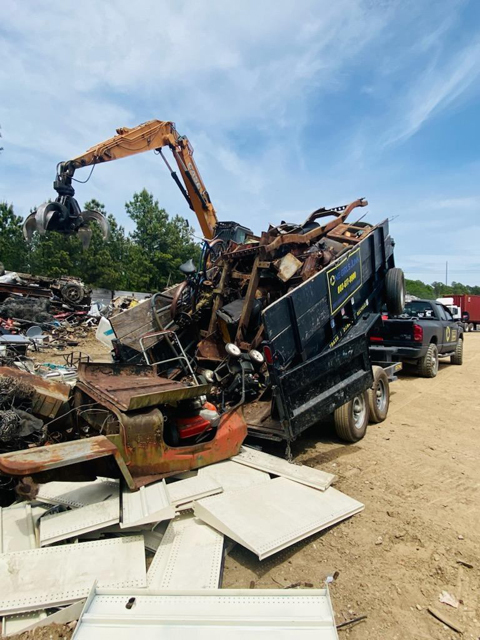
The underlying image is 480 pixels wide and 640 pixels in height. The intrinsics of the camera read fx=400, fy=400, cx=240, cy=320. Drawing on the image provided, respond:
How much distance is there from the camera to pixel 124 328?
5.34 m

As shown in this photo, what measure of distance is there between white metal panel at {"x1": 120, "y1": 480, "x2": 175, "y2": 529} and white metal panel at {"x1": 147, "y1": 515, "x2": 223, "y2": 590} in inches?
7.0

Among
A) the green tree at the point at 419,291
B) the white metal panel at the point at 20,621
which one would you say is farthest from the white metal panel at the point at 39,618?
the green tree at the point at 419,291

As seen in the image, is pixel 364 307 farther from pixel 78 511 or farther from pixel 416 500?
pixel 78 511

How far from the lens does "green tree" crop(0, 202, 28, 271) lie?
108 ft

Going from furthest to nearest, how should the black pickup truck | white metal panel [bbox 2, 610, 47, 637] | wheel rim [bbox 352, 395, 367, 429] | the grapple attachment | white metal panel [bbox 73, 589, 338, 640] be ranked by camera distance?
the black pickup truck < the grapple attachment < wheel rim [bbox 352, 395, 367, 429] < white metal panel [bbox 2, 610, 47, 637] < white metal panel [bbox 73, 589, 338, 640]

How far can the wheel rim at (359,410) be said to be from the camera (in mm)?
4962

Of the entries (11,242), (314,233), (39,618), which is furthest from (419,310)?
(11,242)

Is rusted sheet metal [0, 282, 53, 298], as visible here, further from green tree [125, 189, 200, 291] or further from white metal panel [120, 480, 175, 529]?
green tree [125, 189, 200, 291]

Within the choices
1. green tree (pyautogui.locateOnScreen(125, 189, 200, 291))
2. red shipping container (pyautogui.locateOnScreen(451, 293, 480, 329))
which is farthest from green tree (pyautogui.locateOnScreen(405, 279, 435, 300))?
green tree (pyautogui.locateOnScreen(125, 189, 200, 291))

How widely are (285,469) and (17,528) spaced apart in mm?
2177

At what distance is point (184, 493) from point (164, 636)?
1.24 m

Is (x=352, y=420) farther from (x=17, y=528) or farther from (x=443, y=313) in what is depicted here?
(x=443, y=313)

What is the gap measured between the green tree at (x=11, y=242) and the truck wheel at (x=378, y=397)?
34.6 metres

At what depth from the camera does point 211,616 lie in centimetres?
201
